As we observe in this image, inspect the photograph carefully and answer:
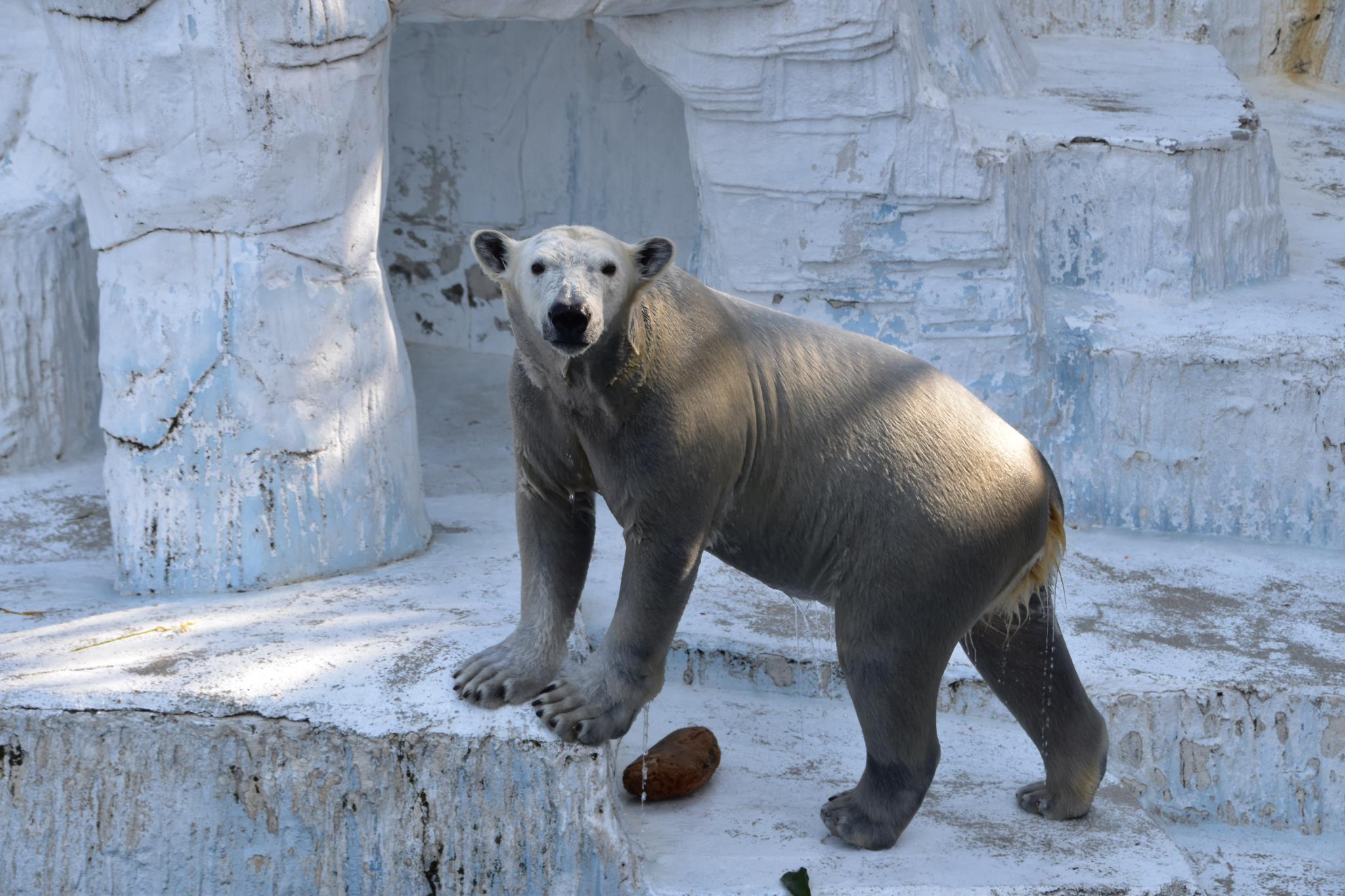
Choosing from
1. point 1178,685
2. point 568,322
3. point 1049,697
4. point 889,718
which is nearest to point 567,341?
point 568,322

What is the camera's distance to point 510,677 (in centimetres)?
300

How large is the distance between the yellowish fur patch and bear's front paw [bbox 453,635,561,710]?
899 mm

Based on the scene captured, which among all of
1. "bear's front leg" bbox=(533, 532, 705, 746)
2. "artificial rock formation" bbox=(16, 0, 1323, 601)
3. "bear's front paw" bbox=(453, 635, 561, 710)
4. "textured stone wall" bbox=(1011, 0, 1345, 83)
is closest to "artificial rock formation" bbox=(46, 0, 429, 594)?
"artificial rock formation" bbox=(16, 0, 1323, 601)

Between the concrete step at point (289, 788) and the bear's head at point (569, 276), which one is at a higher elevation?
the bear's head at point (569, 276)

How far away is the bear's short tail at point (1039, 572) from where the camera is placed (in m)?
2.98

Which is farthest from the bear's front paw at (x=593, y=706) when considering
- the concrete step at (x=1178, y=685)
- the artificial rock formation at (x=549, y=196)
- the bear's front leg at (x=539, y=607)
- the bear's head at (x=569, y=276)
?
the artificial rock formation at (x=549, y=196)

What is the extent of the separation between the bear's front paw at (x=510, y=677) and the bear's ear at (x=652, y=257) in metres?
0.84

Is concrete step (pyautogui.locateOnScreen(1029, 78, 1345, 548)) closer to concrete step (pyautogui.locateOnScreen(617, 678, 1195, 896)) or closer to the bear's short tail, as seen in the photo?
concrete step (pyautogui.locateOnScreen(617, 678, 1195, 896))

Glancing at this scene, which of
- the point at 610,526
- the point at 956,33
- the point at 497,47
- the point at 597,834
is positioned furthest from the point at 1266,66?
the point at 597,834

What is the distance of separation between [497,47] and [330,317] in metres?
2.75

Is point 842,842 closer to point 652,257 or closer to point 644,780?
point 644,780

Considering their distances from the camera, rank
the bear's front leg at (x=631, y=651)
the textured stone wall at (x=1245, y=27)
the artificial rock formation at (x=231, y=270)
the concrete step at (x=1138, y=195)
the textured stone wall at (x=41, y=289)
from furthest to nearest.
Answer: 1. the textured stone wall at (x=1245, y=27)
2. the concrete step at (x=1138, y=195)
3. the textured stone wall at (x=41, y=289)
4. the artificial rock formation at (x=231, y=270)
5. the bear's front leg at (x=631, y=651)

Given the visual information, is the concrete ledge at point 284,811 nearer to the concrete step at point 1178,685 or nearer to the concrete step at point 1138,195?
the concrete step at point 1178,685

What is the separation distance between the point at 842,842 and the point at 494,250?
1374 mm
